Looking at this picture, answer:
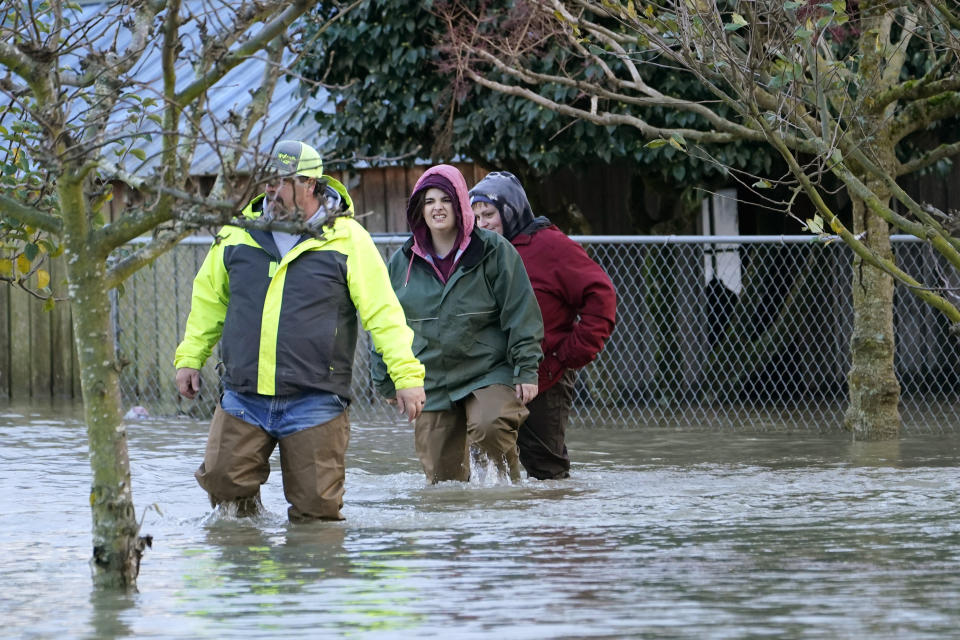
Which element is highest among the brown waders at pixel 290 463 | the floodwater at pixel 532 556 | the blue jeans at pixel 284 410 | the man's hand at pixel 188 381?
the man's hand at pixel 188 381

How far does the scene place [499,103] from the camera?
1281cm

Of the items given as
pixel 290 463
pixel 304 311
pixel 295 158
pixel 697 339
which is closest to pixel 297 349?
pixel 304 311

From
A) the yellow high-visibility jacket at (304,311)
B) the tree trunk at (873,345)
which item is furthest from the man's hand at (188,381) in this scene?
the tree trunk at (873,345)

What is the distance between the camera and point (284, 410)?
646 centimetres

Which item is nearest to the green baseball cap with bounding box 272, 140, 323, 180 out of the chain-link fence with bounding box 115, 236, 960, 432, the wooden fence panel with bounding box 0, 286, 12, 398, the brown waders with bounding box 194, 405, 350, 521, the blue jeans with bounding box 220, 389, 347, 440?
the blue jeans with bounding box 220, 389, 347, 440

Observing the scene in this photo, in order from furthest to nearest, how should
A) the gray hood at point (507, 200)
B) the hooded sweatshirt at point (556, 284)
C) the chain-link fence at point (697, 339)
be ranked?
the chain-link fence at point (697, 339), the gray hood at point (507, 200), the hooded sweatshirt at point (556, 284)

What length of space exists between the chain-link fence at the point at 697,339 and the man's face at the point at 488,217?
4366mm

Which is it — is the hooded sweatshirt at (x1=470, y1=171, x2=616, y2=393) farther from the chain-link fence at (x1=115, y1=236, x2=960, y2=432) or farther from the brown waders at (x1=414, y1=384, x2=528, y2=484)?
the chain-link fence at (x1=115, y1=236, x2=960, y2=432)

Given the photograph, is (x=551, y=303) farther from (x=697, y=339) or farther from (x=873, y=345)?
(x=697, y=339)

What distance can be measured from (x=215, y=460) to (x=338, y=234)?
1.11m

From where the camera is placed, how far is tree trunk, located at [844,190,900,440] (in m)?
10.6

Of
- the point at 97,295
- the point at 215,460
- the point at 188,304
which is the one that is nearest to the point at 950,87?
the point at 215,460

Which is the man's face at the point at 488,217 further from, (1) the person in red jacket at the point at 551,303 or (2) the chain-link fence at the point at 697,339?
(2) the chain-link fence at the point at 697,339

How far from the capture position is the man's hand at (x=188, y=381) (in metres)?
6.70
